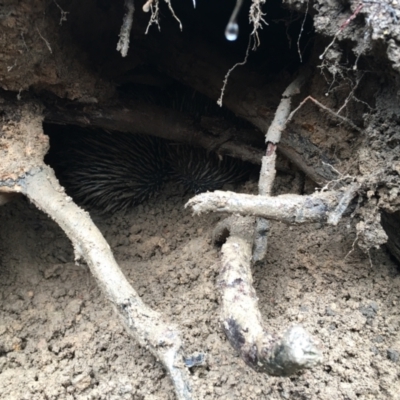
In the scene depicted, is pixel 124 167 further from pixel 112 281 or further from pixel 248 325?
pixel 248 325

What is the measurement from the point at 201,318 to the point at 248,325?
459mm

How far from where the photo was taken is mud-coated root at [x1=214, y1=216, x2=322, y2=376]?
105cm

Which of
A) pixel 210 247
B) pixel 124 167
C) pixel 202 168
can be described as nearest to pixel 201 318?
pixel 210 247

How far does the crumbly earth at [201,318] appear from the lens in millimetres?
1521

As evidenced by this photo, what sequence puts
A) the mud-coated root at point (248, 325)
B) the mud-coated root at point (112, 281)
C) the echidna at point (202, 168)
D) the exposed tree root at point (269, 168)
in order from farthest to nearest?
1. the echidna at point (202, 168)
2. the exposed tree root at point (269, 168)
3. the mud-coated root at point (112, 281)
4. the mud-coated root at point (248, 325)

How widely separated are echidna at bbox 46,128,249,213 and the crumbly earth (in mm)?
615

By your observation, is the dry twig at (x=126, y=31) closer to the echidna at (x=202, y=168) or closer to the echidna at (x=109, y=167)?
the echidna at (x=202, y=168)

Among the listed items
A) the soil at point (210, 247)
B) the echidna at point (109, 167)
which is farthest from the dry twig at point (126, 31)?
the echidna at point (109, 167)

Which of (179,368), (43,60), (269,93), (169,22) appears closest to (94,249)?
(179,368)

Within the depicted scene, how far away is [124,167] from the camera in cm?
296

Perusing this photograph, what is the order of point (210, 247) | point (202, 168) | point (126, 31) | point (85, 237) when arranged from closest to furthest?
point (126, 31) < point (85, 237) < point (210, 247) < point (202, 168)

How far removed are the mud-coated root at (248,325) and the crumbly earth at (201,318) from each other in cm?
18

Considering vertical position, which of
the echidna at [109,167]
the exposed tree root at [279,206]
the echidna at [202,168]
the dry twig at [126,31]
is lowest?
the echidna at [109,167]

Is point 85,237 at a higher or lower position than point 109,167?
higher
